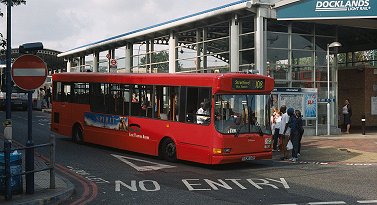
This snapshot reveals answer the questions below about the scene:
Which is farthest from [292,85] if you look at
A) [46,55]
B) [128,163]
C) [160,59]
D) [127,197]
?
[46,55]

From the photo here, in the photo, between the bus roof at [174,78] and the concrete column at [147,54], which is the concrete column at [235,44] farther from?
the concrete column at [147,54]

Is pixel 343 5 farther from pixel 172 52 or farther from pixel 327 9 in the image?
pixel 172 52

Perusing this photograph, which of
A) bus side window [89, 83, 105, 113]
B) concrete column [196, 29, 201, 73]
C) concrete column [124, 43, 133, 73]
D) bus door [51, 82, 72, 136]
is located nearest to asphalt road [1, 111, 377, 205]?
bus side window [89, 83, 105, 113]

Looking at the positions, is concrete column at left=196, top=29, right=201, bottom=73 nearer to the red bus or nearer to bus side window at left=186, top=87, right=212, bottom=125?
the red bus

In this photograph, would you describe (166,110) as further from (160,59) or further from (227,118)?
(160,59)

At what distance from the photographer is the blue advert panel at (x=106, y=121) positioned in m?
15.7

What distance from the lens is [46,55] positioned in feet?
166

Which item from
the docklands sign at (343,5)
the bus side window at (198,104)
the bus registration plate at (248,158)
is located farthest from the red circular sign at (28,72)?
the docklands sign at (343,5)

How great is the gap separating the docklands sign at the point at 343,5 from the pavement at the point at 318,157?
19.8 ft

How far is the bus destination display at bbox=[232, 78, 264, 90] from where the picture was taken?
1279cm

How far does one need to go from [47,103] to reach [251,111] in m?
34.2

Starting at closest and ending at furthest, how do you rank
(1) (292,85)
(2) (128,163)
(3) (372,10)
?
(2) (128,163) → (3) (372,10) → (1) (292,85)

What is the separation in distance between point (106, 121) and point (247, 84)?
573 cm

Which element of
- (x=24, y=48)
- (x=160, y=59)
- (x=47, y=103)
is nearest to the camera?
(x=24, y=48)
